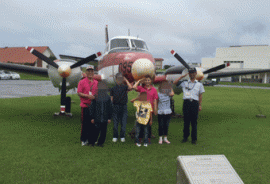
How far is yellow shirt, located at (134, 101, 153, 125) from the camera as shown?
5.67 meters

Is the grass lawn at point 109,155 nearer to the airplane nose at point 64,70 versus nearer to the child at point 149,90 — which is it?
the child at point 149,90

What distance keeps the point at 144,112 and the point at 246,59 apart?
7349 cm

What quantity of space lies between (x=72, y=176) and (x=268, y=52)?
246 feet

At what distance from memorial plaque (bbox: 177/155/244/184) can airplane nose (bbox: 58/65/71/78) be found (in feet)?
21.7

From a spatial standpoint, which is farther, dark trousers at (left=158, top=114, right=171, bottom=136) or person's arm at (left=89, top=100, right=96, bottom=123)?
dark trousers at (left=158, top=114, right=171, bottom=136)

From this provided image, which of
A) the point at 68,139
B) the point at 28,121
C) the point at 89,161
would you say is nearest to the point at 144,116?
the point at 89,161

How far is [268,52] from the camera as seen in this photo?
65625mm

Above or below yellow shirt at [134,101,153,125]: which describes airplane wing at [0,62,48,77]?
above

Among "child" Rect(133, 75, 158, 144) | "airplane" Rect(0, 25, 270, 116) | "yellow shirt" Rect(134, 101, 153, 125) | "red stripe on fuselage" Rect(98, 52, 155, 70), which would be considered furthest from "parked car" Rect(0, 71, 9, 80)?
"yellow shirt" Rect(134, 101, 153, 125)

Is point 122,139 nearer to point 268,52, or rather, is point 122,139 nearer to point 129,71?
point 129,71

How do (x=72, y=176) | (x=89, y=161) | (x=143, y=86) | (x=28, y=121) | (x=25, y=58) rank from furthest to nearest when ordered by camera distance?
(x=25, y=58) → (x=28, y=121) → (x=143, y=86) → (x=89, y=161) → (x=72, y=176)

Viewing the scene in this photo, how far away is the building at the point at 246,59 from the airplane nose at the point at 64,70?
63.1m

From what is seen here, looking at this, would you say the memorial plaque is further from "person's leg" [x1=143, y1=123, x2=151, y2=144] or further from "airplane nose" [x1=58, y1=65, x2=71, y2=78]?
"airplane nose" [x1=58, y1=65, x2=71, y2=78]

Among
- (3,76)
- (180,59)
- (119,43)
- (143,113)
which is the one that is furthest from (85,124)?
(3,76)
